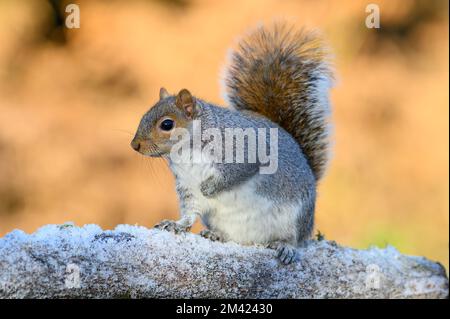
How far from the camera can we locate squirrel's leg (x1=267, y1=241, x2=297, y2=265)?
2.29 metres

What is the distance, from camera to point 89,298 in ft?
6.68

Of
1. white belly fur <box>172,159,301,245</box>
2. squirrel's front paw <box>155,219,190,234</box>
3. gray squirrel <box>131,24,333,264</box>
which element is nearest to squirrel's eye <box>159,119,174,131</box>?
gray squirrel <box>131,24,333,264</box>

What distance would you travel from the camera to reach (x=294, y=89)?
2.92 metres

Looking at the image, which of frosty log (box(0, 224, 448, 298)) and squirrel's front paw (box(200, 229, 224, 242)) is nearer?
frosty log (box(0, 224, 448, 298))

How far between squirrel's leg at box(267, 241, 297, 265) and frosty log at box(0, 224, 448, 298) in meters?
0.02

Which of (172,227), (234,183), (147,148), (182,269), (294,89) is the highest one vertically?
(294,89)

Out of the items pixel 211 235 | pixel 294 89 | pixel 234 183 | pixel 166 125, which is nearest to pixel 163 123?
pixel 166 125

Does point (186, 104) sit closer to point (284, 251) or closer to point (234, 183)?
point (234, 183)

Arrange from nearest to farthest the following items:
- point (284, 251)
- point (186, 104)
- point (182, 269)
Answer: point (182, 269), point (284, 251), point (186, 104)

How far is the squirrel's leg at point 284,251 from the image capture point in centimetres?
229

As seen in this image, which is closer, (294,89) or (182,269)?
(182,269)

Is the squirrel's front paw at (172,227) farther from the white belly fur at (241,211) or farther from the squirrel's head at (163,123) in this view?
the squirrel's head at (163,123)

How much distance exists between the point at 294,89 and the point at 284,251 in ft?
2.89

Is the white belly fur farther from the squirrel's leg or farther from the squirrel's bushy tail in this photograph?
the squirrel's bushy tail
